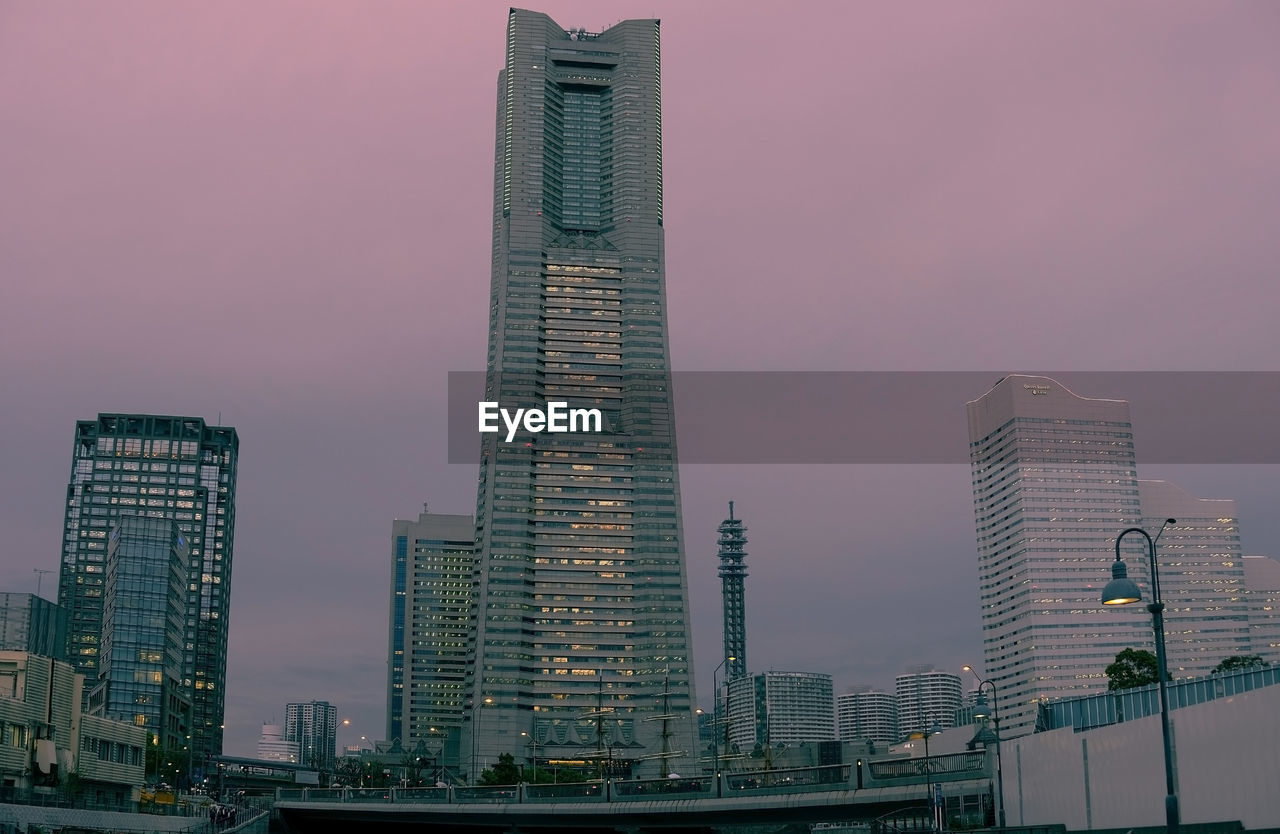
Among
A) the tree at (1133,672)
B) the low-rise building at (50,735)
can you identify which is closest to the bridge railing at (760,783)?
the low-rise building at (50,735)

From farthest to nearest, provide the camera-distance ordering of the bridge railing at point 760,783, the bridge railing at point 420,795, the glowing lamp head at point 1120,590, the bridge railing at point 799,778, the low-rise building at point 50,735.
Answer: the bridge railing at point 420,795
the low-rise building at point 50,735
the bridge railing at point 799,778
the bridge railing at point 760,783
the glowing lamp head at point 1120,590

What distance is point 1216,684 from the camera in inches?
2408

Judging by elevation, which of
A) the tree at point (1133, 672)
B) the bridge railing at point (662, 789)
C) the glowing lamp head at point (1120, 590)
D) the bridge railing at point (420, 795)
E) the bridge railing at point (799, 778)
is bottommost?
the bridge railing at point (420, 795)

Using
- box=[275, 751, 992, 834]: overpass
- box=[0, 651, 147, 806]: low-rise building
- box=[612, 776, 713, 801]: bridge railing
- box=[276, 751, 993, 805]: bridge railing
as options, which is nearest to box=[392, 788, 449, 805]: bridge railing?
box=[276, 751, 993, 805]: bridge railing

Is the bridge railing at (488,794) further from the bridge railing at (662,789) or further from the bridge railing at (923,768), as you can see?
the bridge railing at (923,768)

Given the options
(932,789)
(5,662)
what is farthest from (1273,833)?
(5,662)

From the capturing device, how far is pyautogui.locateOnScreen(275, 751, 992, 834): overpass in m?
77.6

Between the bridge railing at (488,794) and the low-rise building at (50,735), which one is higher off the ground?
the low-rise building at (50,735)

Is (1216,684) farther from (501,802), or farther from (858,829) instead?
(501,802)

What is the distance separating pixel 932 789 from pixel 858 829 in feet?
111

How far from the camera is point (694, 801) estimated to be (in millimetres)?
86562

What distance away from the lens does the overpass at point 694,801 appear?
77.6m

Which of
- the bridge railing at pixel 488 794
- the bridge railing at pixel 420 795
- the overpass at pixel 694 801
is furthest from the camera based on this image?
the bridge railing at pixel 420 795

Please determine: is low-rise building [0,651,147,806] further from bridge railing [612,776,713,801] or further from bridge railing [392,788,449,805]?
bridge railing [612,776,713,801]
